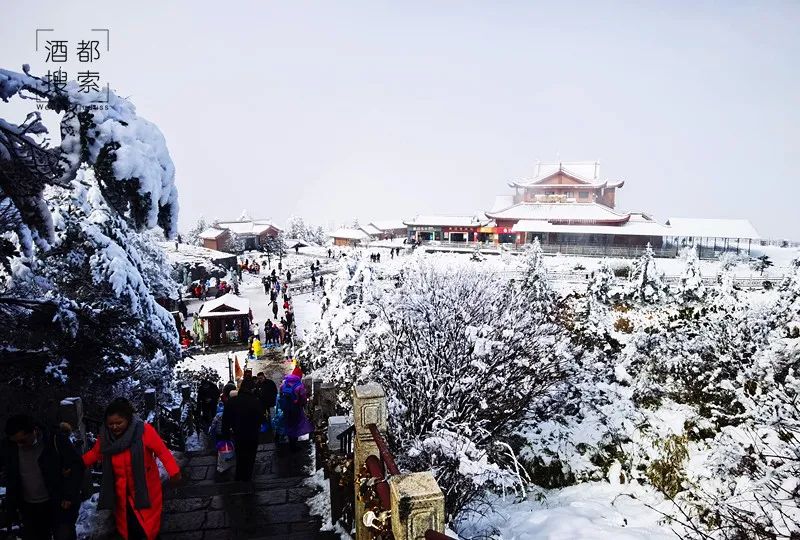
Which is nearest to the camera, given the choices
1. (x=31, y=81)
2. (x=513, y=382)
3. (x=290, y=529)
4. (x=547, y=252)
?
(x=31, y=81)

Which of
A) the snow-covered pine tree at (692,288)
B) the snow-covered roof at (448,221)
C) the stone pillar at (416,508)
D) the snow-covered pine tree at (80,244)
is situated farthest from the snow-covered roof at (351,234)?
the stone pillar at (416,508)

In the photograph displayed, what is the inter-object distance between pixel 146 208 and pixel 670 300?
25864mm

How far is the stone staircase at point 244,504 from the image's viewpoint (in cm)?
479

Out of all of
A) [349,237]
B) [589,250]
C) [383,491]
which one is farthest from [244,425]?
[349,237]

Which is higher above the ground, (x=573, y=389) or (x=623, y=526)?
(x=573, y=389)

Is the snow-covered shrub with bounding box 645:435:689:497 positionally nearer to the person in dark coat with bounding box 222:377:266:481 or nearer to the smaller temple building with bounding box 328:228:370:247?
the person in dark coat with bounding box 222:377:266:481

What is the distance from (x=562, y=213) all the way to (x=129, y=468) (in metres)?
47.2

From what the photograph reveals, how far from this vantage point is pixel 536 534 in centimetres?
640

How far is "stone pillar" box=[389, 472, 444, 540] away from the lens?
2.71 m

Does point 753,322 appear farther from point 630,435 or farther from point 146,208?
point 146,208

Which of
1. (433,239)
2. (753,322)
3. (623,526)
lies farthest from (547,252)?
(623,526)

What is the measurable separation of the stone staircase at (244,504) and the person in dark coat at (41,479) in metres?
1.18

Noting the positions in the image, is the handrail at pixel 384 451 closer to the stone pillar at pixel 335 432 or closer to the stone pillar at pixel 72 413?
the stone pillar at pixel 335 432

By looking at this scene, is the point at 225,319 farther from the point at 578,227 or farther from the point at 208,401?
the point at 578,227
